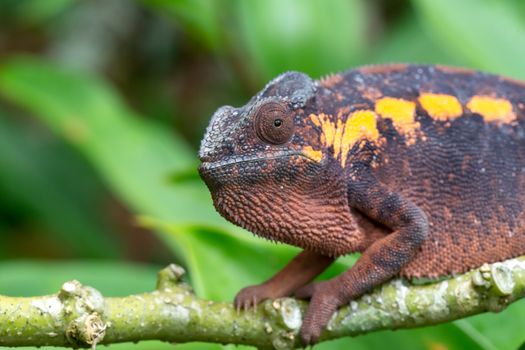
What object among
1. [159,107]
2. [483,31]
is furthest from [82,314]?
[159,107]

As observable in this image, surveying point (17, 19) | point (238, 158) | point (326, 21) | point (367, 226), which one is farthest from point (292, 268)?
point (17, 19)

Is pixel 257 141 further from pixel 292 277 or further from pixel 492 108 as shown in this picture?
pixel 492 108

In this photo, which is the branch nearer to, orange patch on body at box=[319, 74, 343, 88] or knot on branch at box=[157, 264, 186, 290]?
knot on branch at box=[157, 264, 186, 290]

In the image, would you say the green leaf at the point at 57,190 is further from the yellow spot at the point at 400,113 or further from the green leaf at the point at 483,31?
the yellow spot at the point at 400,113

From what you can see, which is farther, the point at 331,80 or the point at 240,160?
the point at 331,80

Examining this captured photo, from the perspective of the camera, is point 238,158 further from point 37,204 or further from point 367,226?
point 37,204

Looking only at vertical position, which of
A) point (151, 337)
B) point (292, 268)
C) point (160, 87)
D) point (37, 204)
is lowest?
point (151, 337)
